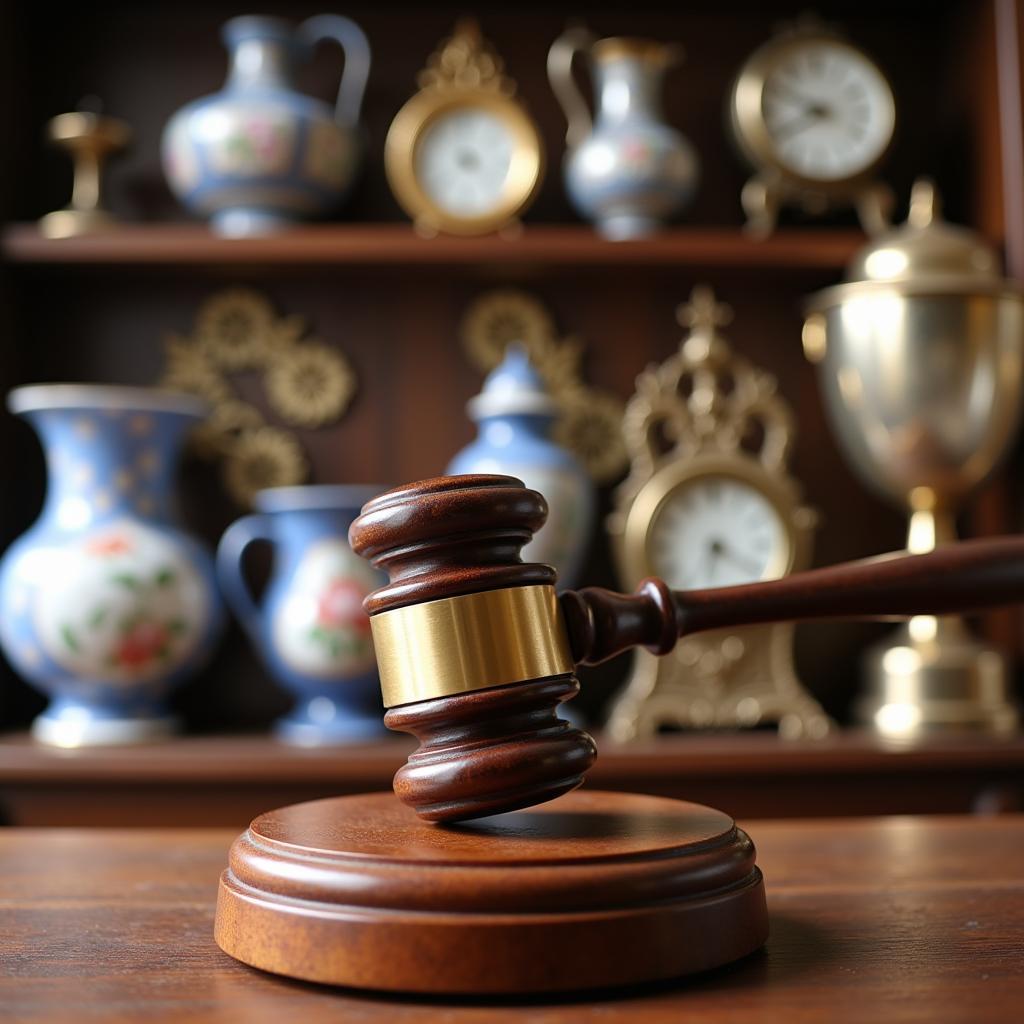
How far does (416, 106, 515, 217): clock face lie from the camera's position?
160 cm

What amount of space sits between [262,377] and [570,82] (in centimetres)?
55

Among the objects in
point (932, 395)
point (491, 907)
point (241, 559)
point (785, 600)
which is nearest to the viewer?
point (491, 907)

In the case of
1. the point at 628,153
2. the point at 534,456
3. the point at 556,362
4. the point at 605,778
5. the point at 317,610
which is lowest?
the point at 605,778

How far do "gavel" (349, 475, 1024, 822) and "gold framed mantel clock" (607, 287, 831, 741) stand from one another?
1000mm

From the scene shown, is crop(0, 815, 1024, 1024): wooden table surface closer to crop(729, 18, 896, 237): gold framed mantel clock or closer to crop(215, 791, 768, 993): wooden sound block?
crop(215, 791, 768, 993): wooden sound block

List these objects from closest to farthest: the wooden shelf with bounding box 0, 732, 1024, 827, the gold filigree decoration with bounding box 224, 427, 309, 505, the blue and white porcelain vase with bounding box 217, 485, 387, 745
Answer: the wooden shelf with bounding box 0, 732, 1024, 827 → the blue and white porcelain vase with bounding box 217, 485, 387, 745 → the gold filigree decoration with bounding box 224, 427, 309, 505

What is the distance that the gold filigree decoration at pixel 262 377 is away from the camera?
5.55 ft

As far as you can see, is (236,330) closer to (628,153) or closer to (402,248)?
(402,248)

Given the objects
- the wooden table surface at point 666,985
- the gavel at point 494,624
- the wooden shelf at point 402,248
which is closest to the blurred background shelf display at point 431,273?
the wooden shelf at point 402,248

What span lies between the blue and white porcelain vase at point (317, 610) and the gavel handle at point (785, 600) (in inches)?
38.1

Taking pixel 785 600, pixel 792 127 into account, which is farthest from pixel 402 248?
pixel 785 600

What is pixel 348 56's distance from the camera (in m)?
1.71

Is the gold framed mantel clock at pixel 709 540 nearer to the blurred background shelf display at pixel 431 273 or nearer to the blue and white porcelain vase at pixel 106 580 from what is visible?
the blurred background shelf display at pixel 431 273

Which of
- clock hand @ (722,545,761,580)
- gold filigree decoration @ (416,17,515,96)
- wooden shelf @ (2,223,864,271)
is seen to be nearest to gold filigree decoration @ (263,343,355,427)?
wooden shelf @ (2,223,864,271)
